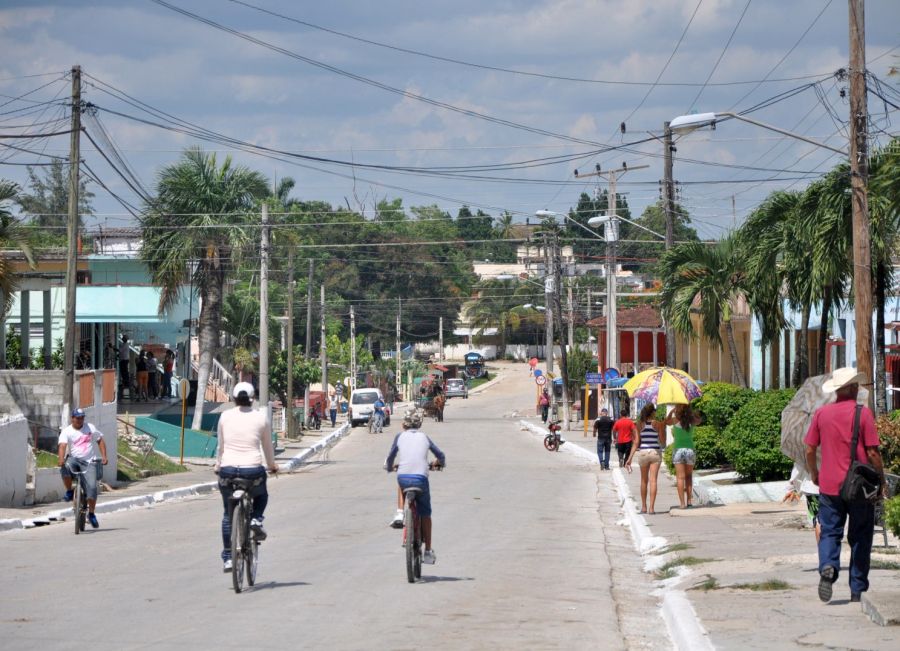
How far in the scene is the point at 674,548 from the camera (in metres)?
14.9

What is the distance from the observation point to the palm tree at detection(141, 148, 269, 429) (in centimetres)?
4025

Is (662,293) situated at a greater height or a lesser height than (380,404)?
greater

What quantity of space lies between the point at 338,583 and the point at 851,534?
4748 mm

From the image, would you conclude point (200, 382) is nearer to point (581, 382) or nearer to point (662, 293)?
point (662, 293)

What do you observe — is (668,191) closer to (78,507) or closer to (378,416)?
(78,507)

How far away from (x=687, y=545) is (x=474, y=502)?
27.8 ft

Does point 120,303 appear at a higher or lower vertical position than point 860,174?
lower

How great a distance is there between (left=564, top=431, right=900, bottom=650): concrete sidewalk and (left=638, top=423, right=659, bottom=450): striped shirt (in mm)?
1106

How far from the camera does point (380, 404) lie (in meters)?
61.2

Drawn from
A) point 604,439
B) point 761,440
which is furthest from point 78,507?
point 604,439

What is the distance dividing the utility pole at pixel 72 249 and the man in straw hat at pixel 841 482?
19.8 metres

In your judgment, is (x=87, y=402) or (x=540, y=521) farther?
(x=87, y=402)

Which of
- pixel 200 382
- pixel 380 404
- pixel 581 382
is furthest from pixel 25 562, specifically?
pixel 581 382

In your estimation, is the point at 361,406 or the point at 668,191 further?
the point at 361,406
